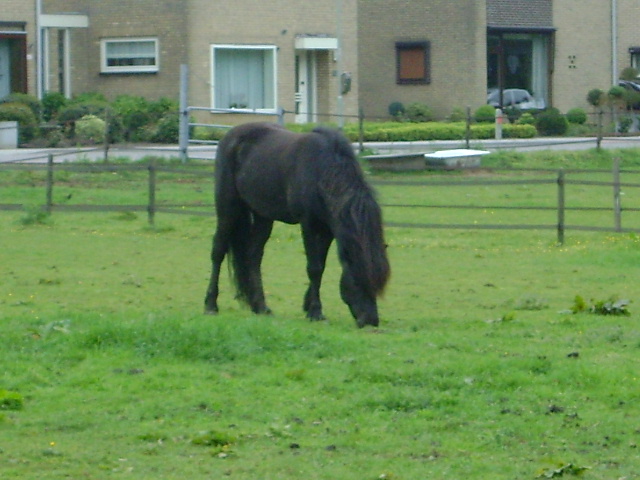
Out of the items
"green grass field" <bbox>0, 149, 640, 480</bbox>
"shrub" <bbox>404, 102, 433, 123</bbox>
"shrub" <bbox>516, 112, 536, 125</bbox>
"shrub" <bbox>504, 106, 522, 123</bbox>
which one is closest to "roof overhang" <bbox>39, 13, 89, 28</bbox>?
"shrub" <bbox>404, 102, 433, 123</bbox>

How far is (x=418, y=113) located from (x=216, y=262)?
29310mm

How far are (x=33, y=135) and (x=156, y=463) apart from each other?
80.3 feet

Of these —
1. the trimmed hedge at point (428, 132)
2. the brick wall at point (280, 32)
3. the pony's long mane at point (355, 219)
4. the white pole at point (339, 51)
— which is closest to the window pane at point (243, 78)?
the brick wall at point (280, 32)

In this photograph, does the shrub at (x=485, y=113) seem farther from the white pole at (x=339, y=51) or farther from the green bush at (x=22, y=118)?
the green bush at (x=22, y=118)

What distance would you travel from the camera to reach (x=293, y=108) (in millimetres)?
37000

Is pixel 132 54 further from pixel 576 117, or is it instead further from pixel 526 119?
pixel 576 117

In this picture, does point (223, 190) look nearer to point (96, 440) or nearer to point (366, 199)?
point (366, 199)

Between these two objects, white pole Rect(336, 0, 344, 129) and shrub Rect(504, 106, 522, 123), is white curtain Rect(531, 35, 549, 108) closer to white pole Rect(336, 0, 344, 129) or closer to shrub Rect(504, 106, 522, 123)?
shrub Rect(504, 106, 522, 123)

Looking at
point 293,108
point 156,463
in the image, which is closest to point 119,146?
point 293,108

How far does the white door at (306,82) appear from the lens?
37.9 meters

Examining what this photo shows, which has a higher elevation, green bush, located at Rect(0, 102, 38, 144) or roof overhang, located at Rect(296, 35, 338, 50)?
roof overhang, located at Rect(296, 35, 338, 50)

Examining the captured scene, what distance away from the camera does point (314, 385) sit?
25.3 feet

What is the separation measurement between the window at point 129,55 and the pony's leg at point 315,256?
2567cm

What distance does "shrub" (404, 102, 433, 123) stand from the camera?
39000 millimetres
